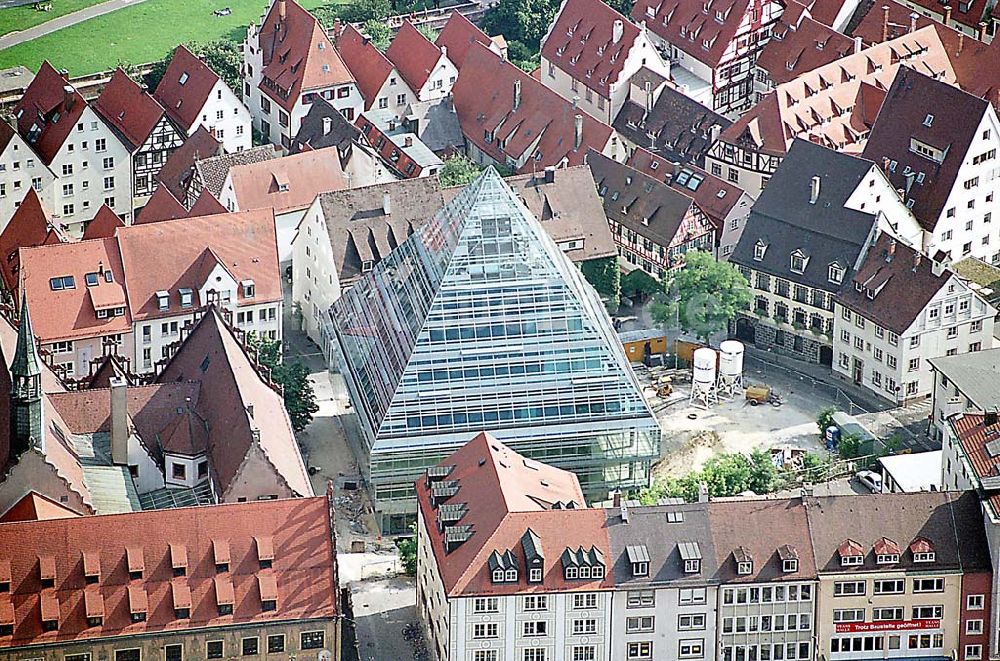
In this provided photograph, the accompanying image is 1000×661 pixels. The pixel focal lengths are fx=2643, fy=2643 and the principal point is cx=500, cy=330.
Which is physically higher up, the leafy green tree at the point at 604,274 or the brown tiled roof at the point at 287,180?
the brown tiled roof at the point at 287,180

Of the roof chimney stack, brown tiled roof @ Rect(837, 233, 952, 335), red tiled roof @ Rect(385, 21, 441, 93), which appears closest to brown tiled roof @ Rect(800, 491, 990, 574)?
brown tiled roof @ Rect(837, 233, 952, 335)

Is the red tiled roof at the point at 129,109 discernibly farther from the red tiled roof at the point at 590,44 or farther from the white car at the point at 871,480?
the white car at the point at 871,480

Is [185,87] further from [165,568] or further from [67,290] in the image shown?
[165,568]

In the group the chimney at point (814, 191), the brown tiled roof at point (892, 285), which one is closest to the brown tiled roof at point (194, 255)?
the chimney at point (814, 191)

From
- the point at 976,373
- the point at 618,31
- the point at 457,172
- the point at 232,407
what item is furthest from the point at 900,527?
the point at 618,31

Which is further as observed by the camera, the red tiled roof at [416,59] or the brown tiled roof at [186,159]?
the red tiled roof at [416,59]

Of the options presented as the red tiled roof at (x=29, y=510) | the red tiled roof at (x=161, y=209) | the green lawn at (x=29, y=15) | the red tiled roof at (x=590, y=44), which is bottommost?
the red tiled roof at (x=29, y=510)
